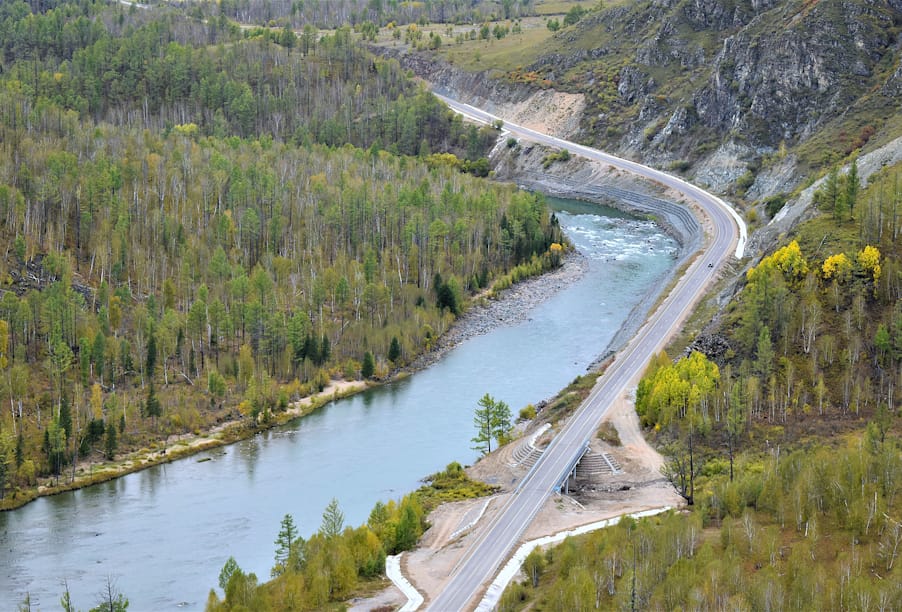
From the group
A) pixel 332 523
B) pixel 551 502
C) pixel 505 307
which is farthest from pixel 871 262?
pixel 332 523

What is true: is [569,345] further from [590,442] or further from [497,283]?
[590,442]

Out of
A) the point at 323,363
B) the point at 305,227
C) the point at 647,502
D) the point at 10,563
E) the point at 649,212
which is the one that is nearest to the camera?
the point at 10,563

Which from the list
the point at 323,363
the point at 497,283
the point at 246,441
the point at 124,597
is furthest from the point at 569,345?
the point at 124,597

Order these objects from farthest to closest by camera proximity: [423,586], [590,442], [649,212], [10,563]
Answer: [649,212] < [590,442] < [10,563] < [423,586]

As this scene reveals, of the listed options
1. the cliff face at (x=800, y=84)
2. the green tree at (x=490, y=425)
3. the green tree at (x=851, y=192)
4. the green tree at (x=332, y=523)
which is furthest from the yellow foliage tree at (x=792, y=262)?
the cliff face at (x=800, y=84)

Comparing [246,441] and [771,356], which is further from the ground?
[771,356]

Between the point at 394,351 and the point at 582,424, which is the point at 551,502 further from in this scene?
the point at 394,351
